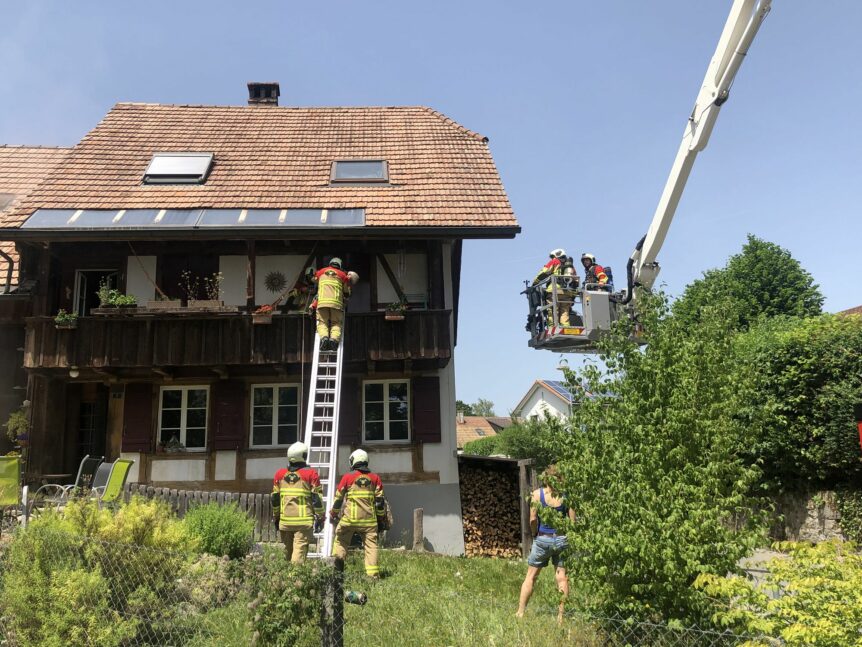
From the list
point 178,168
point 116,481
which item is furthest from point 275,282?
point 116,481

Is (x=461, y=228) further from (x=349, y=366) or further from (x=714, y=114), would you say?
(x=714, y=114)

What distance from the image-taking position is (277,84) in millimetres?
18641

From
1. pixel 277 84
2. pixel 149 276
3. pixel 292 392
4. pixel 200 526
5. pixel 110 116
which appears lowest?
pixel 200 526

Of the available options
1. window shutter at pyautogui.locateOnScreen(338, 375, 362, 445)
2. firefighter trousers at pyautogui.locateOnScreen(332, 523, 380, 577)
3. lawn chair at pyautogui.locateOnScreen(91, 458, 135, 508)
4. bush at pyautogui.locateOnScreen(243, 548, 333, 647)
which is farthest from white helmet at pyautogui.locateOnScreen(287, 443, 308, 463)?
window shutter at pyautogui.locateOnScreen(338, 375, 362, 445)

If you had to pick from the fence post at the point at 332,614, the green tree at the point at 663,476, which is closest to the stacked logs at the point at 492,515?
the green tree at the point at 663,476

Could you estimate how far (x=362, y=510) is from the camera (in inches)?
298

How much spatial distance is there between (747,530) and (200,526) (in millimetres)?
6464

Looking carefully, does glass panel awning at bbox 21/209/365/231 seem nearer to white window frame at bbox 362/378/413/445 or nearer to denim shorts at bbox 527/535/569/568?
white window frame at bbox 362/378/413/445

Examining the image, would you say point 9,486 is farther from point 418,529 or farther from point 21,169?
point 21,169

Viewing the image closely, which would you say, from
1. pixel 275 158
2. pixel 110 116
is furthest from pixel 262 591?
pixel 110 116

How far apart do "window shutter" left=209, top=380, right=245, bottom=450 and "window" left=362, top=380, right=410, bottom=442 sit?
2.41 meters

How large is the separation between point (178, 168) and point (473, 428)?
51.0 metres

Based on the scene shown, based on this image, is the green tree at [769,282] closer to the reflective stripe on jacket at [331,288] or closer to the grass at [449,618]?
the reflective stripe on jacket at [331,288]

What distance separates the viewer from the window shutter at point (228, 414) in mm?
12297
